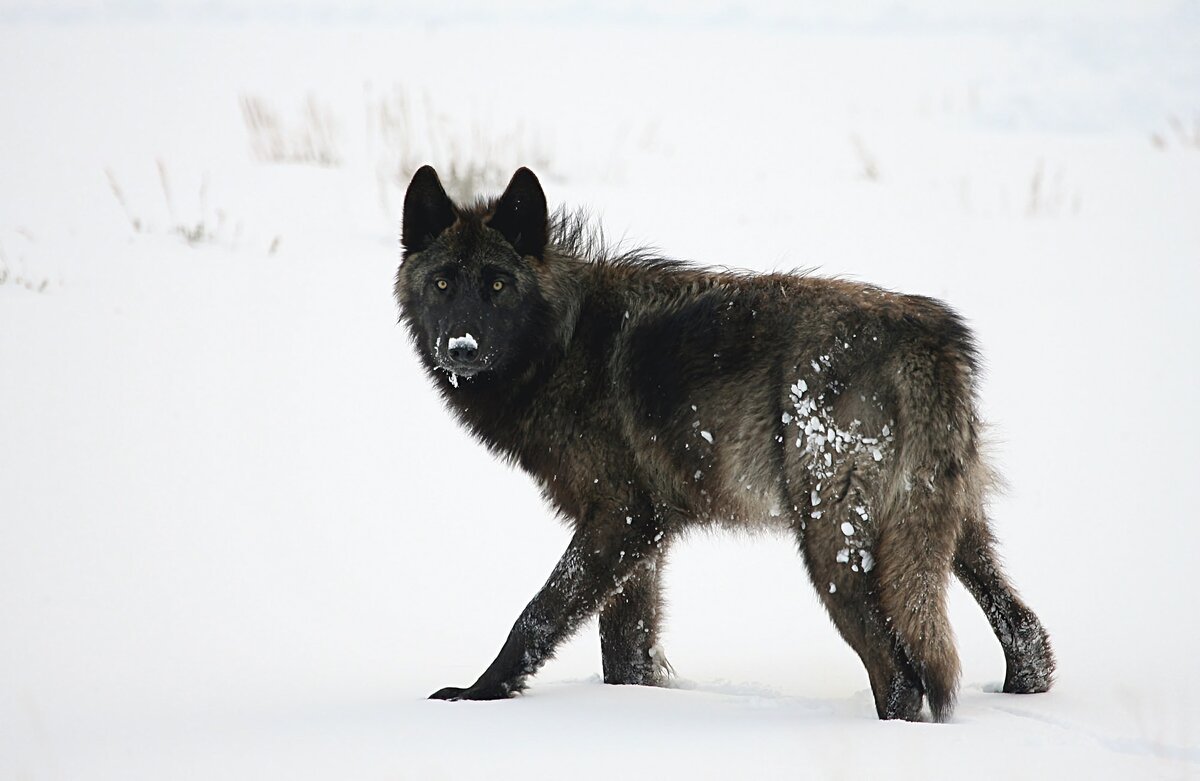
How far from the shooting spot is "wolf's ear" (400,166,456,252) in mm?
5168

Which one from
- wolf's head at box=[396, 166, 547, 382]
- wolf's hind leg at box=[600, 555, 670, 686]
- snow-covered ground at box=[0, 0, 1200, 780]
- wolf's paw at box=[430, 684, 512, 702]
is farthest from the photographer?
wolf's hind leg at box=[600, 555, 670, 686]

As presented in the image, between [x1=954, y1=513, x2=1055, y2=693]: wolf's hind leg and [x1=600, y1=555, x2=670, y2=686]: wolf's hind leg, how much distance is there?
1270mm

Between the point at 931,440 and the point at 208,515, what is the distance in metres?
4.30

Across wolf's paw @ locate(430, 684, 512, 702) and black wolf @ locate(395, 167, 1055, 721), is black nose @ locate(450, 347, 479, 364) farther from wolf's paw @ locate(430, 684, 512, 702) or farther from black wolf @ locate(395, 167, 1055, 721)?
wolf's paw @ locate(430, 684, 512, 702)

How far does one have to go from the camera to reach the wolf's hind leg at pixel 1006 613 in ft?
15.4

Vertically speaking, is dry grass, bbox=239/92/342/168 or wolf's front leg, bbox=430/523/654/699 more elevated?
dry grass, bbox=239/92/342/168

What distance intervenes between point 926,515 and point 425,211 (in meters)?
2.48

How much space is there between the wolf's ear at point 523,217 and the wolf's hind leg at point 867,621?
177 cm

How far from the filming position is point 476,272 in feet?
16.6

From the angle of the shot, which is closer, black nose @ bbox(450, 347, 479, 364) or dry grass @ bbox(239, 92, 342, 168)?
black nose @ bbox(450, 347, 479, 364)

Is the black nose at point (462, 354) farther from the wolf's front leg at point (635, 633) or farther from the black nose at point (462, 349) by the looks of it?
the wolf's front leg at point (635, 633)

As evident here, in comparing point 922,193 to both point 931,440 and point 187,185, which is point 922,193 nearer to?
point 187,185

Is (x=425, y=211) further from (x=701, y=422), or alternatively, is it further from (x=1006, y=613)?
(x=1006, y=613)

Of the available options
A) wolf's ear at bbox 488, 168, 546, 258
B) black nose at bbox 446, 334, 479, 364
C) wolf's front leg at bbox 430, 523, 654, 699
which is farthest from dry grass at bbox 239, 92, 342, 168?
wolf's front leg at bbox 430, 523, 654, 699
